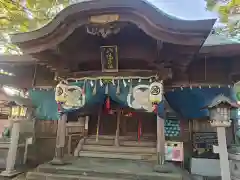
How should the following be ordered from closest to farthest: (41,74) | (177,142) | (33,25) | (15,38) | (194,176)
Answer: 1. (15,38)
2. (194,176)
3. (177,142)
4. (41,74)
5. (33,25)

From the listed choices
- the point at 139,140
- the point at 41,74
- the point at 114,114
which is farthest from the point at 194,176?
the point at 41,74

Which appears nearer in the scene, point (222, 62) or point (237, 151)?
point (237, 151)

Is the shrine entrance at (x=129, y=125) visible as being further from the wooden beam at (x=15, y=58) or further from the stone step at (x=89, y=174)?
the wooden beam at (x=15, y=58)

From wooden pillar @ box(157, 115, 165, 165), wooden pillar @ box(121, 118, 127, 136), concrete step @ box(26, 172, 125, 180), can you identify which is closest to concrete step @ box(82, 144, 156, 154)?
wooden pillar @ box(121, 118, 127, 136)

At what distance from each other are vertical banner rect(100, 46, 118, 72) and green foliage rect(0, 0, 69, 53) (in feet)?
10.6

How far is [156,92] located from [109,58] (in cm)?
151

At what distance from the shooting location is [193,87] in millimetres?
5609

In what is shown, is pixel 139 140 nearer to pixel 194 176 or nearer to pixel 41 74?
pixel 194 176

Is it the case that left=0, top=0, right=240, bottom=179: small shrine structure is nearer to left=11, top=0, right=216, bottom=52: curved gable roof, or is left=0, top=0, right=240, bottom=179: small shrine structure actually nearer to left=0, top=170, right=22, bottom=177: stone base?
left=11, top=0, right=216, bottom=52: curved gable roof

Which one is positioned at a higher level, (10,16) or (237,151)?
(10,16)

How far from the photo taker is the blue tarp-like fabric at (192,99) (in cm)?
560

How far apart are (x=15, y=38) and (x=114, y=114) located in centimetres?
374

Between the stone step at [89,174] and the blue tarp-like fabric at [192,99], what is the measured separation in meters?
2.15

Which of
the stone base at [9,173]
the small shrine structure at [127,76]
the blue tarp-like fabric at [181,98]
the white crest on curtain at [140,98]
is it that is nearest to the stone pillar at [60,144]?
the small shrine structure at [127,76]
